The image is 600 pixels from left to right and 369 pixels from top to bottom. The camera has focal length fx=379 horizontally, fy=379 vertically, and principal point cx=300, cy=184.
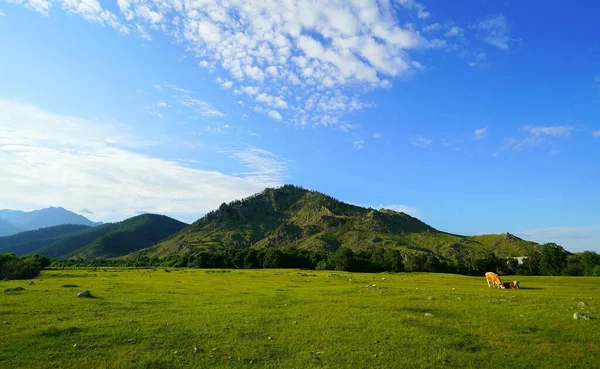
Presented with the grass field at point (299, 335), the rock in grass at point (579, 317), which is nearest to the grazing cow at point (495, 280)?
the grass field at point (299, 335)

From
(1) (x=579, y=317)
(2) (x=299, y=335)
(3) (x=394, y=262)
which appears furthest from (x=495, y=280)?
(3) (x=394, y=262)

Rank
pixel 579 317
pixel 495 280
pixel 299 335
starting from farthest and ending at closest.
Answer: pixel 495 280 → pixel 579 317 → pixel 299 335

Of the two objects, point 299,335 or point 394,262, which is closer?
point 299,335

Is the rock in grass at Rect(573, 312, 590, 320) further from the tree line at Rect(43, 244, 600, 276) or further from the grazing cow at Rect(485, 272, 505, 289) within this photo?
the tree line at Rect(43, 244, 600, 276)

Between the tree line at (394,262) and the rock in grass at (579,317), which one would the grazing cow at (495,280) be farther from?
the tree line at (394,262)

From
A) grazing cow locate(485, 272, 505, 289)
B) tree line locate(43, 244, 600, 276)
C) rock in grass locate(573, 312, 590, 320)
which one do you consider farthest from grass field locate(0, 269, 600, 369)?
tree line locate(43, 244, 600, 276)

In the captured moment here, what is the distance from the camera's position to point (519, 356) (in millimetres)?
16828

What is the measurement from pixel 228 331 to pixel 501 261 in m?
141

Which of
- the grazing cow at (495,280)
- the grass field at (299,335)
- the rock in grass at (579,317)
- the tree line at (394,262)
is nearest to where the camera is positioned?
the grass field at (299,335)

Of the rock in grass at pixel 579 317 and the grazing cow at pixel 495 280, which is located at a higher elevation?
the grazing cow at pixel 495 280

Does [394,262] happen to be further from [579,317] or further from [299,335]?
[299,335]

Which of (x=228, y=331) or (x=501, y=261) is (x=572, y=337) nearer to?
(x=228, y=331)

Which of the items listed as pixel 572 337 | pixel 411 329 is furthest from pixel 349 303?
pixel 572 337

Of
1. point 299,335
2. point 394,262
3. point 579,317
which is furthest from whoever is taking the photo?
point 394,262
